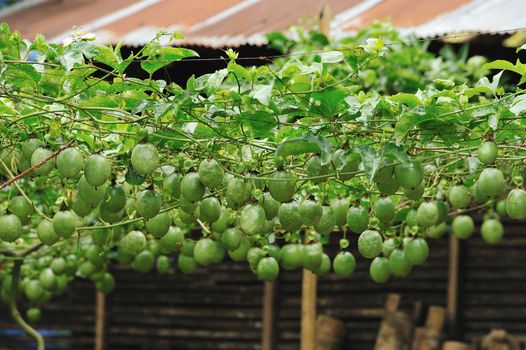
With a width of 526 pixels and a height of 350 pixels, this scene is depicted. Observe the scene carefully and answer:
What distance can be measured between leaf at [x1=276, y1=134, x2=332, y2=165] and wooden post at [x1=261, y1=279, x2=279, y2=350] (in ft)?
13.5

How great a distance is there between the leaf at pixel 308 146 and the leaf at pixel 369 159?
91 mm

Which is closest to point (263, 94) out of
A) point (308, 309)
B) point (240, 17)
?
point (308, 309)

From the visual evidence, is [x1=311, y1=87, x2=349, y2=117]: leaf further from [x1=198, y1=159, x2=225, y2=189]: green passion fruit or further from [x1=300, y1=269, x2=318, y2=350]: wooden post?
[x1=300, y1=269, x2=318, y2=350]: wooden post

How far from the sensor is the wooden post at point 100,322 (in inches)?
313

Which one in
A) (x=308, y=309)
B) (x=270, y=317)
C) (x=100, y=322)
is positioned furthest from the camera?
(x=100, y=322)

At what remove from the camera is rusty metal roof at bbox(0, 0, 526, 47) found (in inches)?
259

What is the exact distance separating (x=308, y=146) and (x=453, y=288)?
3.91m

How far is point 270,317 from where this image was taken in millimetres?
7535

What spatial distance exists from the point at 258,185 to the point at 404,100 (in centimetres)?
59

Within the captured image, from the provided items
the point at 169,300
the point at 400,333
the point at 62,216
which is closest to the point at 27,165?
the point at 62,216

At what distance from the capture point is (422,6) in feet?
23.1

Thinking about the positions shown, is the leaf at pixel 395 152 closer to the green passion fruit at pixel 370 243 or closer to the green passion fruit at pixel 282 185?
the green passion fruit at pixel 282 185

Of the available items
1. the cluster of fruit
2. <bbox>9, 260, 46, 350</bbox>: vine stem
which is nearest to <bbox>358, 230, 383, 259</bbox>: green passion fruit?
the cluster of fruit

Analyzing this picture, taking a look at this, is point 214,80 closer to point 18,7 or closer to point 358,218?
point 358,218
